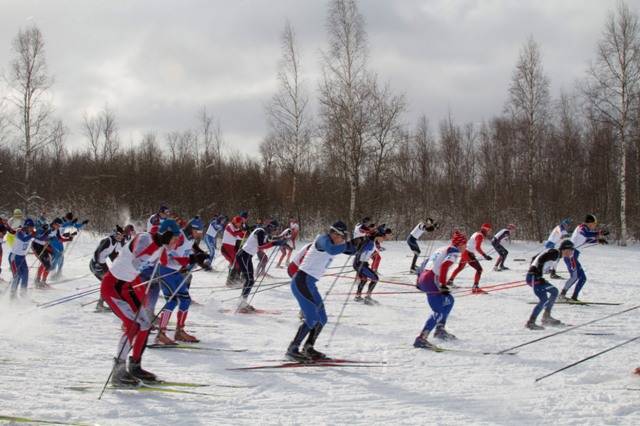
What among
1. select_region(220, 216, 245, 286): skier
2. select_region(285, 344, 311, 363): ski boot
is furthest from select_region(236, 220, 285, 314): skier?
select_region(285, 344, 311, 363): ski boot

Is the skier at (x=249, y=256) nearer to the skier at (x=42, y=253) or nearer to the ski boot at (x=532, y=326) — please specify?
the ski boot at (x=532, y=326)

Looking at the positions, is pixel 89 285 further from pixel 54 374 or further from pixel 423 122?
pixel 423 122

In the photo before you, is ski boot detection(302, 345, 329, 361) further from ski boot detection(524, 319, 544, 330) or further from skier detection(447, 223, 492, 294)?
skier detection(447, 223, 492, 294)

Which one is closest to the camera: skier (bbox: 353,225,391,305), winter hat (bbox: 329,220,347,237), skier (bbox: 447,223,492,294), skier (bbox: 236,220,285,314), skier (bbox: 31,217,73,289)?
winter hat (bbox: 329,220,347,237)

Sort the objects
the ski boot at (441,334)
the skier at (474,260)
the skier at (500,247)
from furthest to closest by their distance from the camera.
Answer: the skier at (500,247)
the skier at (474,260)
the ski boot at (441,334)

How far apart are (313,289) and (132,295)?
2203mm

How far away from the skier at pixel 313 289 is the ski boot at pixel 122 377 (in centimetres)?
198

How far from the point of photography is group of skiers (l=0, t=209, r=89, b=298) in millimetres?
12000

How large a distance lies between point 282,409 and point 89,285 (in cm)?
1068

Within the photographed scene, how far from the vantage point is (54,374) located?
20.3ft

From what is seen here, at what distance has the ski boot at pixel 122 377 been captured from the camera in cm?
572

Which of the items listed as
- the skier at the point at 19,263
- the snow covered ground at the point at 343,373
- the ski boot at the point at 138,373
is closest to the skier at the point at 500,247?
the snow covered ground at the point at 343,373

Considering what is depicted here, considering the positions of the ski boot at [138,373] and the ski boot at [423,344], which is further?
the ski boot at [423,344]

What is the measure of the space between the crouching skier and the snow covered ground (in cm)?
43
